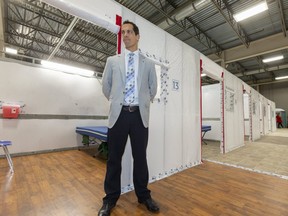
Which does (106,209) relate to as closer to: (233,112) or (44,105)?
(44,105)

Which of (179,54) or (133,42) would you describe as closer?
(133,42)

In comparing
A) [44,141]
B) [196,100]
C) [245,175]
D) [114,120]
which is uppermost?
[196,100]

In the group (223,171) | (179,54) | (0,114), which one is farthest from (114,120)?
(0,114)

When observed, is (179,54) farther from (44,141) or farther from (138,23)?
(44,141)

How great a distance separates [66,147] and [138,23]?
13.3 feet

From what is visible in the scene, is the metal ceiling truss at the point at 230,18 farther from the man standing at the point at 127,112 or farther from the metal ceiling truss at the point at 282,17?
the man standing at the point at 127,112

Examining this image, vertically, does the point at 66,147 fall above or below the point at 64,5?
below

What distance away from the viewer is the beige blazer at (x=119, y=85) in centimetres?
162

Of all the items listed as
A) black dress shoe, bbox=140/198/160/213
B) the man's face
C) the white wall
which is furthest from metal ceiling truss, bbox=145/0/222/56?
black dress shoe, bbox=140/198/160/213

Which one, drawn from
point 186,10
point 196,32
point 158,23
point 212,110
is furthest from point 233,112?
point 158,23

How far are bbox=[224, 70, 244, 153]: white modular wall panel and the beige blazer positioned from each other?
12.8ft

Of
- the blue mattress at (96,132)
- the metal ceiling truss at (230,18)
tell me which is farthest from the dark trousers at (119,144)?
the metal ceiling truss at (230,18)

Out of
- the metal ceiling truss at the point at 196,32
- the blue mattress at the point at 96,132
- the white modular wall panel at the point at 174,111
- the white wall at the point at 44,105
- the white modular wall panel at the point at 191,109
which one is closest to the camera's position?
the white modular wall panel at the point at 174,111

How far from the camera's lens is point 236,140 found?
5.62 meters
